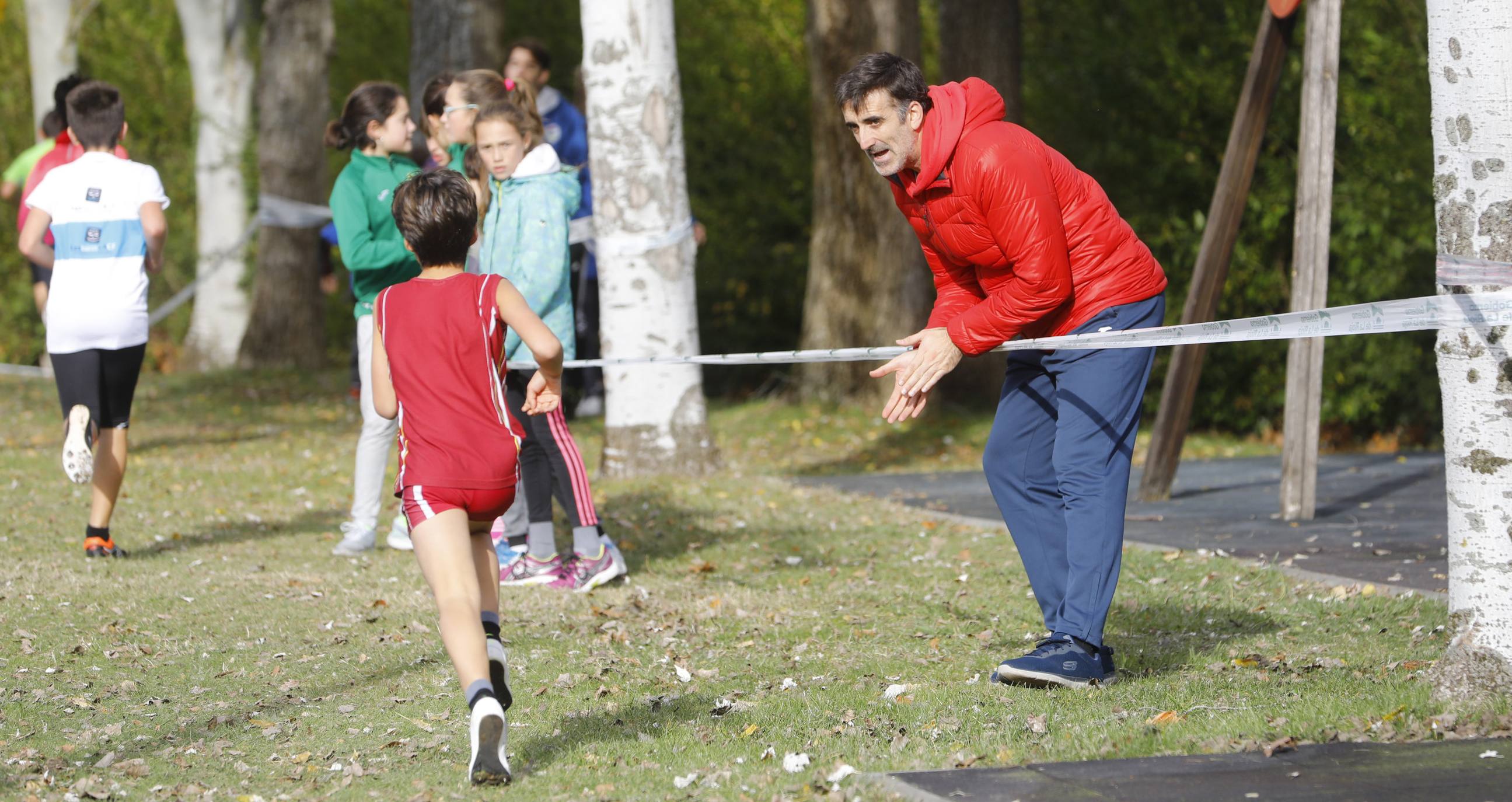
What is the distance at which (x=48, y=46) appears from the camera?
56.1ft

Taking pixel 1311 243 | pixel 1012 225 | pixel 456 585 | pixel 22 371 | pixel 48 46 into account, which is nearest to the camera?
pixel 456 585

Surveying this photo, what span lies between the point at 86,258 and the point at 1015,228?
4.33 m

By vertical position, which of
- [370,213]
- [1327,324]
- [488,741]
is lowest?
[488,741]

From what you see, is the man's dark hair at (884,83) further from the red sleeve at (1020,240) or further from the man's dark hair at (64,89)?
the man's dark hair at (64,89)

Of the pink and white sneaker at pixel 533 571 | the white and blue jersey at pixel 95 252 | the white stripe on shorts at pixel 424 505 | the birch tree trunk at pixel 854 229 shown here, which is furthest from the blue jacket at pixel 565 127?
the white stripe on shorts at pixel 424 505

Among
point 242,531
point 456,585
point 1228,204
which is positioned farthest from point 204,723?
point 1228,204

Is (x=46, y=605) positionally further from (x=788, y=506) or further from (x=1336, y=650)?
(x=1336, y=650)

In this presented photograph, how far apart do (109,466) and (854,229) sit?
23.1ft

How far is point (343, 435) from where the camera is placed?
12.2m

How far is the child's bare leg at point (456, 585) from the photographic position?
3725mm

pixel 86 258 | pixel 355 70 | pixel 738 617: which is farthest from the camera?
pixel 355 70

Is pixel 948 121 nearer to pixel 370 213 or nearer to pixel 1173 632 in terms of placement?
pixel 1173 632

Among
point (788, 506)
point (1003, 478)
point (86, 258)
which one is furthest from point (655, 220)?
→ point (1003, 478)

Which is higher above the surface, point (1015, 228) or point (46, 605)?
point (1015, 228)
